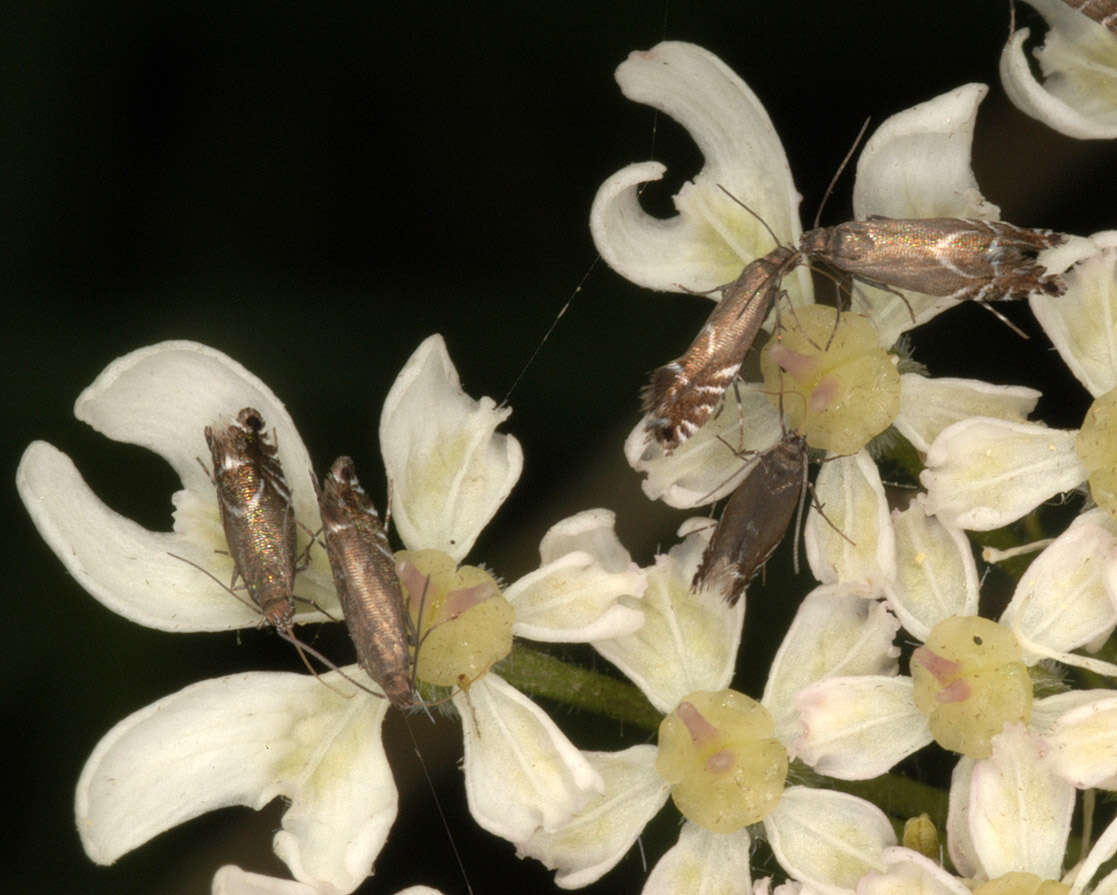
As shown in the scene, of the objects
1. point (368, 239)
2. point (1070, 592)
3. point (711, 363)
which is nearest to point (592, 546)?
point (711, 363)

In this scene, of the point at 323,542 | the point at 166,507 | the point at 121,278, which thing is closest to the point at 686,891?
the point at 323,542

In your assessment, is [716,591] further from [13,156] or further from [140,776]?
[13,156]

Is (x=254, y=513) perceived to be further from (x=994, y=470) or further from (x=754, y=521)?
(x=994, y=470)

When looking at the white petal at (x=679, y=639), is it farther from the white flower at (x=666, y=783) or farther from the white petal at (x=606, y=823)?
the white petal at (x=606, y=823)

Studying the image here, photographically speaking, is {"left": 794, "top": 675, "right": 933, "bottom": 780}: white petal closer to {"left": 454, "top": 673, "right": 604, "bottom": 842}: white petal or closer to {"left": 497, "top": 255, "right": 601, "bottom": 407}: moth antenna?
{"left": 454, "top": 673, "right": 604, "bottom": 842}: white petal

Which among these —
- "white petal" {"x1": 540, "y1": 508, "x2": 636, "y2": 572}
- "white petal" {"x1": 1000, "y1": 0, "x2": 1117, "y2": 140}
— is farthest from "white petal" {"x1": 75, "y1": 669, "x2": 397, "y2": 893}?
"white petal" {"x1": 1000, "y1": 0, "x2": 1117, "y2": 140}

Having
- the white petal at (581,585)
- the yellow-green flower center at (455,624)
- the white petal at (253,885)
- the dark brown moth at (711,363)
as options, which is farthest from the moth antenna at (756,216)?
the white petal at (253,885)
